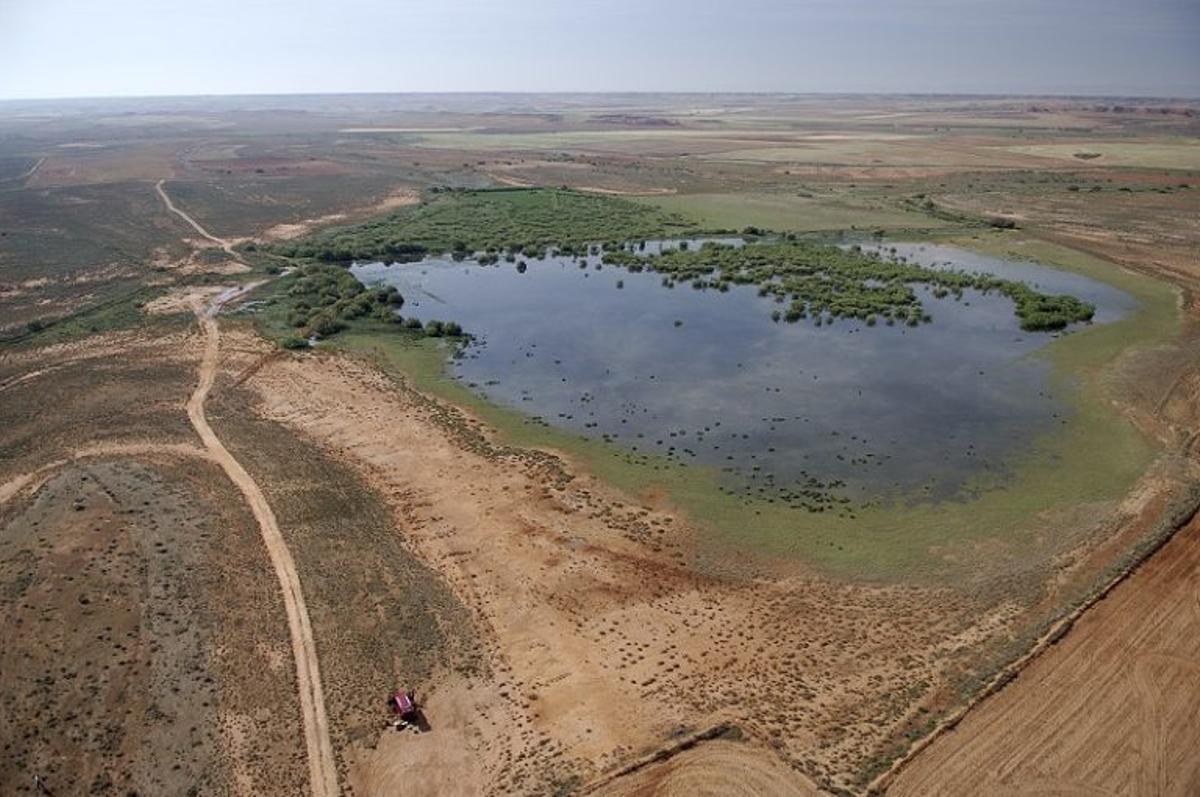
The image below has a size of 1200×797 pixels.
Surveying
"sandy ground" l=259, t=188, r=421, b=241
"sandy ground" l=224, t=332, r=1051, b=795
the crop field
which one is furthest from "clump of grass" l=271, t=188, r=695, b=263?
"sandy ground" l=224, t=332, r=1051, b=795

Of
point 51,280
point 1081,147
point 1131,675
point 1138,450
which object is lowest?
point 1131,675

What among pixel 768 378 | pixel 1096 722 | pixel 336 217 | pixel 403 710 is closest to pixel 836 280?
pixel 768 378

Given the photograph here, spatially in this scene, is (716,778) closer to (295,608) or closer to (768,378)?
(295,608)

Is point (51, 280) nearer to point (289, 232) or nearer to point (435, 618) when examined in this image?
point (289, 232)

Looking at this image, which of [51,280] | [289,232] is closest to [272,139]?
[289,232]

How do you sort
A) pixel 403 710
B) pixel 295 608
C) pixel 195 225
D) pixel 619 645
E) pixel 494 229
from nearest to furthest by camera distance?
pixel 403 710 < pixel 619 645 < pixel 295 608 < pixel 494 229 < pixel 195 225

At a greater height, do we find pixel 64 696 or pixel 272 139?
pixel 272 139
